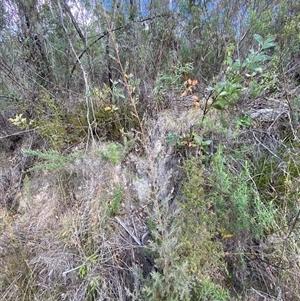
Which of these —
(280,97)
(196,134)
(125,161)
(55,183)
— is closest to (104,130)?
(125,161)

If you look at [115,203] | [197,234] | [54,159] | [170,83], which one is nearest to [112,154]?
[115,203]

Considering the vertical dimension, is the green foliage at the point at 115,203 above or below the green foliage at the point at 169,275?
above

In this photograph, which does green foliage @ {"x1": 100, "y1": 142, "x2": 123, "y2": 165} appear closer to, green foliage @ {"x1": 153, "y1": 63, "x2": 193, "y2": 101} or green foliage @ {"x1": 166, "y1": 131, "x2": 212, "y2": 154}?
green foliage @ {"x1": 166, "y1": 131, "x2": 212, "y2": 154}

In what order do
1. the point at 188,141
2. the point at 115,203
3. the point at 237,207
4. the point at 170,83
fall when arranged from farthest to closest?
the point at 170,83 → the point at 188,141 → the point at 115,203 → the point at 237,207

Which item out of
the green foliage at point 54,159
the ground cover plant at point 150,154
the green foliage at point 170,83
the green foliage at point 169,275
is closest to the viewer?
the green foliage at point 169,275

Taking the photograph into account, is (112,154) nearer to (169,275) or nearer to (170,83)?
(169,275)

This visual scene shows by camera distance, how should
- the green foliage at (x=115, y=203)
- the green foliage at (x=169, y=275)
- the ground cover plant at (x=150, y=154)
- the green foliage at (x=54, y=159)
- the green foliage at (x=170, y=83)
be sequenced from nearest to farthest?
the green foliage at (x=169, y=275), the ground cover plant at (x=150, y=154), the green foliage at (x=115, y=203), the green foliage at (x=54, y=159), the green foliage at (x=170, y=83)

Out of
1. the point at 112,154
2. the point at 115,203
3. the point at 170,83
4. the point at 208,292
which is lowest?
the point at 208,292

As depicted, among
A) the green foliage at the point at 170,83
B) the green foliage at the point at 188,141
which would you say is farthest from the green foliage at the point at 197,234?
the green foliage at the point at 170,83

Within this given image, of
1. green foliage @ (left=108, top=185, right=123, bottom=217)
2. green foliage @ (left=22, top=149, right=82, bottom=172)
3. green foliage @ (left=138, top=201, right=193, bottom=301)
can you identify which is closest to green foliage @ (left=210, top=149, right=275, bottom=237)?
green foliage @ (left=138, top=201, right=193, bottom=301)

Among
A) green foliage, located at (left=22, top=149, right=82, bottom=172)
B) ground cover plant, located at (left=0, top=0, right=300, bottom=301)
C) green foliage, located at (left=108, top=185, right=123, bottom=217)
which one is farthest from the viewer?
green foliage, located at (left=22, top=149, right=82, bottom=172)

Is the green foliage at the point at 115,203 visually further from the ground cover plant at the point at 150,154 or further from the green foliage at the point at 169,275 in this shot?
the green foliage at the point at 169,275

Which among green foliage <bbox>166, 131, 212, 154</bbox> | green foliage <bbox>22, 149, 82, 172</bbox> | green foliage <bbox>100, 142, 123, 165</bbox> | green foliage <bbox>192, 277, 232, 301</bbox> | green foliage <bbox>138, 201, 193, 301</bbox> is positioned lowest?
green foliage <bbox>192, 277, 232, 301</bbox>

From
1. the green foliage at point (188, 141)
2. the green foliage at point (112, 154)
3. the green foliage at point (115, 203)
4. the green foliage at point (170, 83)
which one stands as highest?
the green foliage at point (170, 83)
